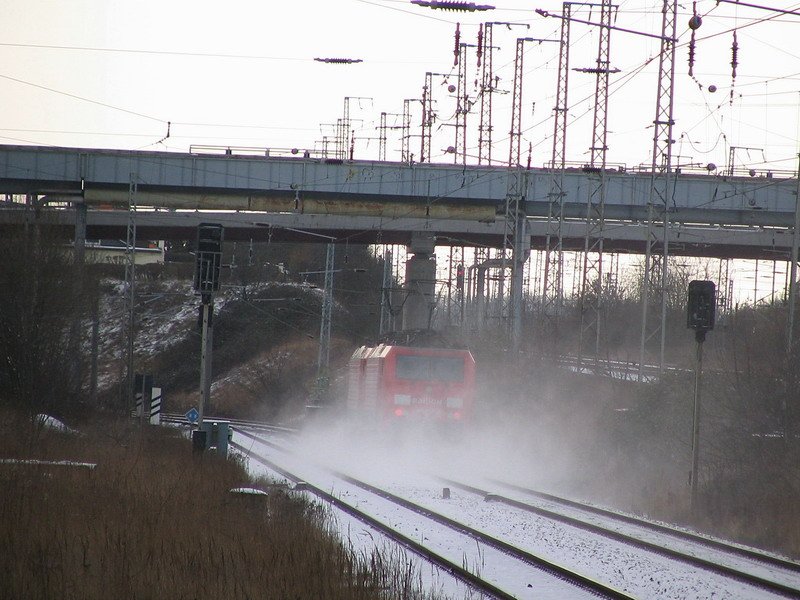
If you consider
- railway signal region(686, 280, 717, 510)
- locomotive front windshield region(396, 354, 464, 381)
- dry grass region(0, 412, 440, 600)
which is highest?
railway signal region(686, 280, 717, 510)

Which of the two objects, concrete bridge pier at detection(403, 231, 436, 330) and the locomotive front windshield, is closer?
the locomotive front windshield

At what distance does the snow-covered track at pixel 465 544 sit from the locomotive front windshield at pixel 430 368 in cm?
750

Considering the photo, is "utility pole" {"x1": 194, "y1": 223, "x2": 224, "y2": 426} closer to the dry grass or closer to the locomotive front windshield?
the dry grass

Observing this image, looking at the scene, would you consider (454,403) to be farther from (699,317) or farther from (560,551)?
(560,551)

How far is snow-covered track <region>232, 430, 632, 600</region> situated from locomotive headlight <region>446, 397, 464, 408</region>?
7.89 m

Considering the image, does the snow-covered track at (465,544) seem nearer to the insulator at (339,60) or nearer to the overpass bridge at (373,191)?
the insulator at (339,60)

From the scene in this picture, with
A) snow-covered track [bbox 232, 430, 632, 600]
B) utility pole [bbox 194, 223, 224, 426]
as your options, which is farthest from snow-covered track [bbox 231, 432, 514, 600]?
utility pole [bbox 194, 223, 224, 426]

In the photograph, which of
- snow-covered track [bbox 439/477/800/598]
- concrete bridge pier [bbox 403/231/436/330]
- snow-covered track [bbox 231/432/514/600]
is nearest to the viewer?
snow-covered track [bbox 231/432/514/600]

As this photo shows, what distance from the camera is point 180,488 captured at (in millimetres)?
16641

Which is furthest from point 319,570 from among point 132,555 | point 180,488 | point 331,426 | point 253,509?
point 331,426

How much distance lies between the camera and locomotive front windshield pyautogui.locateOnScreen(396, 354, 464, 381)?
96.8 ft

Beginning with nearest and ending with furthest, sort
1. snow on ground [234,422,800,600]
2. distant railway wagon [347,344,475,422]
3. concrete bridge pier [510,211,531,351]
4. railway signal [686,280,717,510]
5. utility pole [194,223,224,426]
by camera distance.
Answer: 1. snow on ground [234,422,800,600]
2. railway signal [686,280,717,510]
3. utility pole [194,223,224,426]
4. distant railway wagon [347,344,475,422]
5. concrete bridge pier [510,211,531,351]

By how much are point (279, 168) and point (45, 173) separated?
1017 cm

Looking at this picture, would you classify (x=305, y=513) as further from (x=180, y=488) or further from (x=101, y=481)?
(x=101, y=481)
